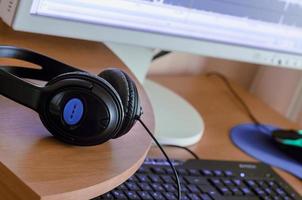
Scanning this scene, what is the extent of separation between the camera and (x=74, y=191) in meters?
0.45

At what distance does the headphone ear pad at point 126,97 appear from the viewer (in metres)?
0.50

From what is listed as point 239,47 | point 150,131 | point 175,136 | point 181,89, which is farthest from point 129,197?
point 181,89

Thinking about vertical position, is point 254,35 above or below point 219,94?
above

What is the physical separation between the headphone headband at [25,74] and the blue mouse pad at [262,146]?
0.40 m

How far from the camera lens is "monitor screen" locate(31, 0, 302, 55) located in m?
0.63

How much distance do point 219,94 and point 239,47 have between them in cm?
26

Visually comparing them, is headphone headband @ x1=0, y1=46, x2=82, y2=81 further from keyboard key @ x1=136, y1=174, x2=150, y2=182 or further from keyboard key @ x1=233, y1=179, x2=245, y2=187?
keyboard key @ x1=233, y1=179, x2=245, y2=187

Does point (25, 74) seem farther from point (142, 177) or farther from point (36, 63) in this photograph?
point (142, 177)

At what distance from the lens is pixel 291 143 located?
0.88 m

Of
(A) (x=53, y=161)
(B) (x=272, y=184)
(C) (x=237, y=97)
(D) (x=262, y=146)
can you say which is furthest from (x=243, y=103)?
(A) (x=53, y=161)

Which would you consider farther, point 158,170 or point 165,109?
point 165,109

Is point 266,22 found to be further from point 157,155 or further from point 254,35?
point 157,155

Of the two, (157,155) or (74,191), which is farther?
(157,155)

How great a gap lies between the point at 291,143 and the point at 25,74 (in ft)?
1.54
